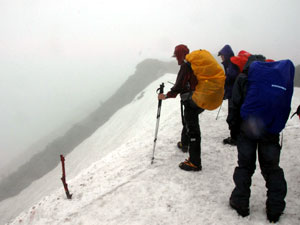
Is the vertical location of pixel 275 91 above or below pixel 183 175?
above

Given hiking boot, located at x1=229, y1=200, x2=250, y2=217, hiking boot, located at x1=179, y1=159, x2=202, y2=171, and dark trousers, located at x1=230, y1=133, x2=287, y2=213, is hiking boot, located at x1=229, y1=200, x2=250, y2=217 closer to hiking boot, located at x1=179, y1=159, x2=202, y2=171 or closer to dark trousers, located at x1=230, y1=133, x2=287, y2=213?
dark trousers, located at x1=230, y1=133, x2=287, y2=213

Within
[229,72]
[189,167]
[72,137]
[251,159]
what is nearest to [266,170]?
[251,159]

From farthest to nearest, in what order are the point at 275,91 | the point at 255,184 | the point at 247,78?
the point at 255,184 → the point at 247,78 → the point at 275,91

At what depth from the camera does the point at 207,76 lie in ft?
17.2

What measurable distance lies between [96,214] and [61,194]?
1803mm

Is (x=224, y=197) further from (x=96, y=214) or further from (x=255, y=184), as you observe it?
(x=96, y=214)

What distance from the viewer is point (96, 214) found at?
16.2ft

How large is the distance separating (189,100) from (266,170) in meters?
2.58

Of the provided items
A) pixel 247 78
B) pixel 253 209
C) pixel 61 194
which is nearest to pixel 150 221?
pixel 253 209

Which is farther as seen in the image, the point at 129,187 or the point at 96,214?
the point at 129,187

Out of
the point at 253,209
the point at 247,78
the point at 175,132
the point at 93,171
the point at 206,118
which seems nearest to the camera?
the point at 247,78

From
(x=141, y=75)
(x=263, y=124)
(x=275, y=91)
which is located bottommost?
(x=141, y=75)

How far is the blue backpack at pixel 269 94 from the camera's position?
3697mm

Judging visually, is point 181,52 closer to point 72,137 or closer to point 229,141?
point 229,141
